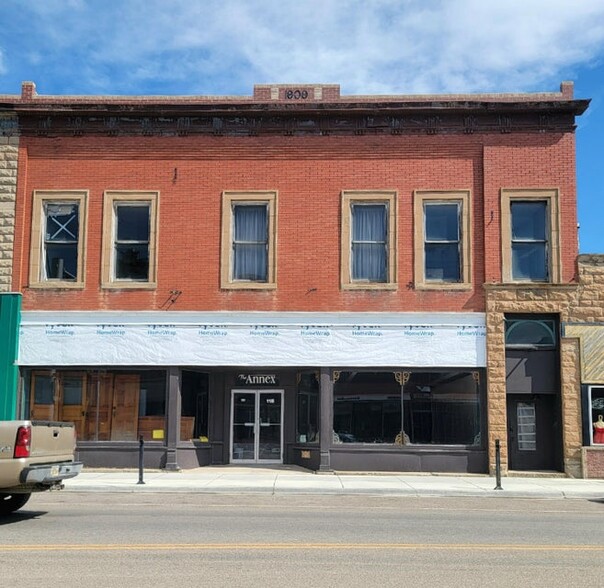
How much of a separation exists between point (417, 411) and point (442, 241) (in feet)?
14.4

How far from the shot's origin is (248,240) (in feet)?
67.0

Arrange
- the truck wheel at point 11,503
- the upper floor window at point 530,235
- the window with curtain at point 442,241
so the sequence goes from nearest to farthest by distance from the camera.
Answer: the truck wheel at point 11,503
the upper floor window at point 530,235
the window with curtain at point 442,241

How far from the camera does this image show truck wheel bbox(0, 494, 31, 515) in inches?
458

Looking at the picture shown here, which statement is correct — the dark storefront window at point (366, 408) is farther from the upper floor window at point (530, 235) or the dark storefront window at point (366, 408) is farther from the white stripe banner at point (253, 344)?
the upper floor window at point (530, 235)

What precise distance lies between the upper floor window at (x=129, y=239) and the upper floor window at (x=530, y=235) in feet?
29.7

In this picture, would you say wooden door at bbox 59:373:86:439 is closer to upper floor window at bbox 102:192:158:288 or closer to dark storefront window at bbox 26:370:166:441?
dark storefront window at bbox 26:370:166:441

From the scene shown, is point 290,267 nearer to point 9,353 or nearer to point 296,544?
point 9,353

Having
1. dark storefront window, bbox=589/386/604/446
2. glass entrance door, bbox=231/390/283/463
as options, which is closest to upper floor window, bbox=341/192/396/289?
glass entrance door, bbox=231/390/283/463

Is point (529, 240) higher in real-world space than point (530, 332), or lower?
higher

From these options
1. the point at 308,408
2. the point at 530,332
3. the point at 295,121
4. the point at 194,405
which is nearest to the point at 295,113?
the point at 295,121

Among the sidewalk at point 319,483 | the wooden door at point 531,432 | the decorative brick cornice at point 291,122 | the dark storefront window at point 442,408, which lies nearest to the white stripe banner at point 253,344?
the dark storefront window at point 442,408

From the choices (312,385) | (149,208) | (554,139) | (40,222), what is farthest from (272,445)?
(554,139)

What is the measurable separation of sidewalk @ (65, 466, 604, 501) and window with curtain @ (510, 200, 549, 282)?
202 inches

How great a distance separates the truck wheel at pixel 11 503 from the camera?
38.2 ft
